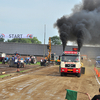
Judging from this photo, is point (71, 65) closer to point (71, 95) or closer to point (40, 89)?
point (40, 89)

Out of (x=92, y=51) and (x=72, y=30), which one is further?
(x=92, y=51)

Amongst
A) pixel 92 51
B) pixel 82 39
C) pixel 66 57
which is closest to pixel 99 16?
pixel 82 39

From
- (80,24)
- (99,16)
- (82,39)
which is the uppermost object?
(99,16)

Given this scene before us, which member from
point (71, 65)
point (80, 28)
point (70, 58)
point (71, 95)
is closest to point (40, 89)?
point (71, 95)

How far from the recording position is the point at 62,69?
1897 centimetres

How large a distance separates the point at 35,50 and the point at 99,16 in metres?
46.2

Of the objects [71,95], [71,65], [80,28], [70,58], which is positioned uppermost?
[80,28]

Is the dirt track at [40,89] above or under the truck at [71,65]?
under

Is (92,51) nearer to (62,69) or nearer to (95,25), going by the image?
(95,25)

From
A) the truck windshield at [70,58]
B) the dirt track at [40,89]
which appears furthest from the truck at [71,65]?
the dirt track at [40,89]

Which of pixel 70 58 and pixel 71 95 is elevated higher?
pixel 70 58

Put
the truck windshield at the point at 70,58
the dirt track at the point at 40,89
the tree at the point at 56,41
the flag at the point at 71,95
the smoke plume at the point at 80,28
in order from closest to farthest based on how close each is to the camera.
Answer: the flag at the point at 71,95 → the dirt track at the point at 40,89 → the truck windshield at the point at 70,58 → the smoke plume at the point at 80,28 → the tree at the point at 56,41

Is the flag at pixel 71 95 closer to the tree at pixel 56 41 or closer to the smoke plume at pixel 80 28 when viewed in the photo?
the smoke plume at pixel 80 28

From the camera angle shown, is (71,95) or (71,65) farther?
(71,65)
